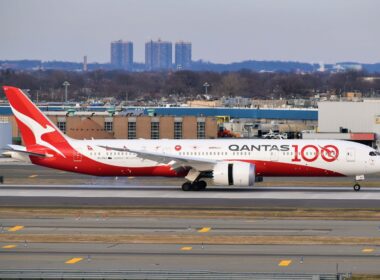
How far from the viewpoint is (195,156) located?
65.9 meters

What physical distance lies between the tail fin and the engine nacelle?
11.0 meters

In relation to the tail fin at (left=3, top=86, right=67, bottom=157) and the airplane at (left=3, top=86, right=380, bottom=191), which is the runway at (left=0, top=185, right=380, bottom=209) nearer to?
the airplane at (left=3, top=86, right=380, bottom=191)

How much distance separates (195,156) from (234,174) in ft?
12.0

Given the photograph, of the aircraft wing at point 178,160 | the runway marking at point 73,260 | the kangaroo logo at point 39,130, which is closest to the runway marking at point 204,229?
the runway marking at point 73,260

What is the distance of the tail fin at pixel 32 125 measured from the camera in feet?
222

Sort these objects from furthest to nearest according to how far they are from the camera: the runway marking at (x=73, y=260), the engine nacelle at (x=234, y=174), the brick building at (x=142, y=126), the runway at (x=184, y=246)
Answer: the brick building at (x=142, y=126)
the engine nacelle at (x=234, y=174)
the runway marking at (x=73, y=260)
the runway at (x=184, y=246)

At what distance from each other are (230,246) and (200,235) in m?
3.58

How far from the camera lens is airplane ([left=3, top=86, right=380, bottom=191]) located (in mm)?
64562

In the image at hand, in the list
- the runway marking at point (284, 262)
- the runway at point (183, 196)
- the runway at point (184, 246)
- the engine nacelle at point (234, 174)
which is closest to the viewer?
the runway at point (184, 246)

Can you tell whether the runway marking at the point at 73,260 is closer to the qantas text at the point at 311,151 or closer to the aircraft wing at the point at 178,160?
the aircraft wing at the point at 178,160

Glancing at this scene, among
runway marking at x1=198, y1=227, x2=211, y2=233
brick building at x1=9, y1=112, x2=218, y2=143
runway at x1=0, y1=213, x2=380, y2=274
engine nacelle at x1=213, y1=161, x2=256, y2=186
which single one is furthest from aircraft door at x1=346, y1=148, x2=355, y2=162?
brick building at x1=9, y1=112, x2=218, y2=143

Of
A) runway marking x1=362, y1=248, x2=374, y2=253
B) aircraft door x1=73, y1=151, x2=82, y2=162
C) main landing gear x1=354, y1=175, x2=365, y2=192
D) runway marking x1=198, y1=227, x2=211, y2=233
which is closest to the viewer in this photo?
runway marking x1=362, y1=248, x2=374, y2=253

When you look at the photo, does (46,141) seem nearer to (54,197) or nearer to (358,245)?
(54,197)

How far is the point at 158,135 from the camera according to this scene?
116 metres
